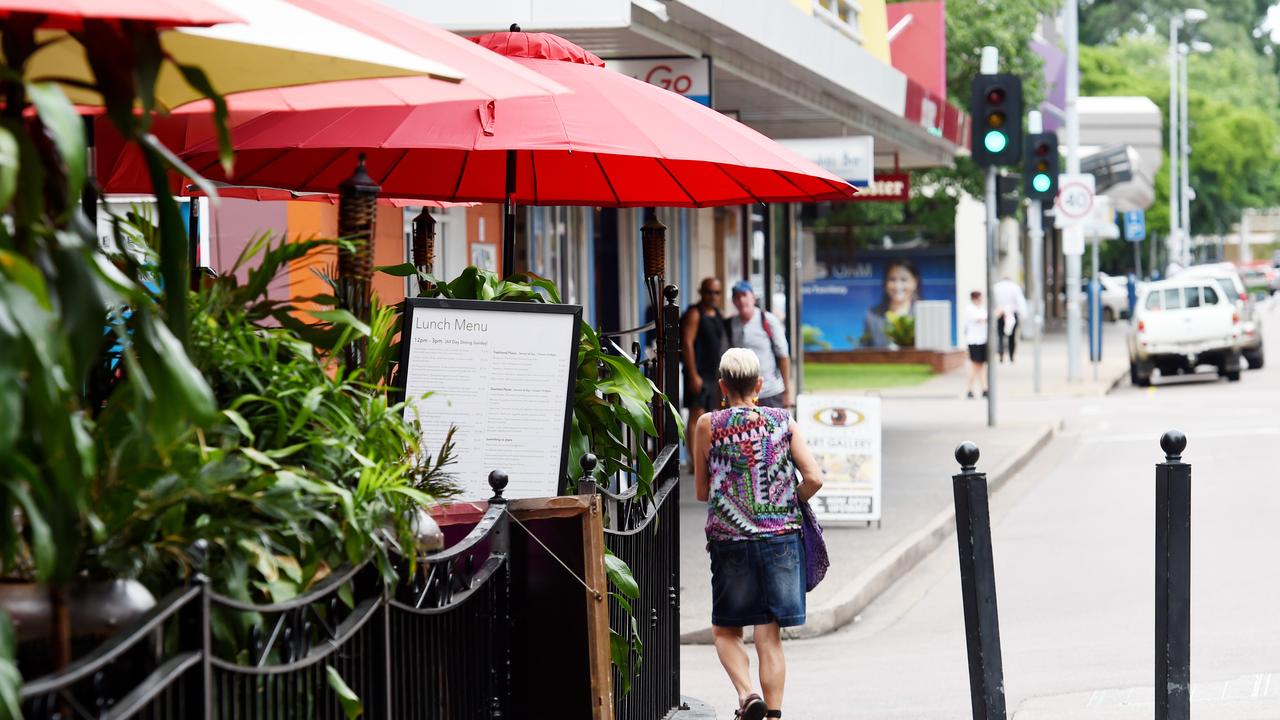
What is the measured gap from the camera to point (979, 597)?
6.38 meters

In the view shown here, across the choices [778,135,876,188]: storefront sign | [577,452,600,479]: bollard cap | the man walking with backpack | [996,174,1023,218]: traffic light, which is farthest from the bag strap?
[577,452,600,479]: bollard cap

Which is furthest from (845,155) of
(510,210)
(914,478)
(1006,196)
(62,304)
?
(62,304)

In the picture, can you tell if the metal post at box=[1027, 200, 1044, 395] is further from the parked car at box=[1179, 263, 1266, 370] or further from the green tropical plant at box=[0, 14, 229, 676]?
the green tropical plant at box=[0, 14, 229, 676]

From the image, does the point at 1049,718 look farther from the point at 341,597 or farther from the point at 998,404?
the point at 998,404

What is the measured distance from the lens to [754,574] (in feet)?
22.7

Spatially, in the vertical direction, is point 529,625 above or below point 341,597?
below

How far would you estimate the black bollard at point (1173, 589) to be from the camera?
621 cm

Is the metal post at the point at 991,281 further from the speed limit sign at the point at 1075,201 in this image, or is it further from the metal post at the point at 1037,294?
the speed limit sign at the point at 1075,201

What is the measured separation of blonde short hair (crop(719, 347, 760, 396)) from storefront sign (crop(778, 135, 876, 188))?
9.58 meters

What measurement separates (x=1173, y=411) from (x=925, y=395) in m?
5.03

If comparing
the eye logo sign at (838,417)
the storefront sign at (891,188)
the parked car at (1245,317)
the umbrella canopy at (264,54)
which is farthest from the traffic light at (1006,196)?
the umbrella canopy at (264,54)

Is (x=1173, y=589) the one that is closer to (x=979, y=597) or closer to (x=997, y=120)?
Result: (x=979, y=597)

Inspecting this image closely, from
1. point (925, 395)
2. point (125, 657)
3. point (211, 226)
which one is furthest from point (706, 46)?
point (925, 395)

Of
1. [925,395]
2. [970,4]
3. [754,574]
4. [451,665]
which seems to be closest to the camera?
[451,665]
